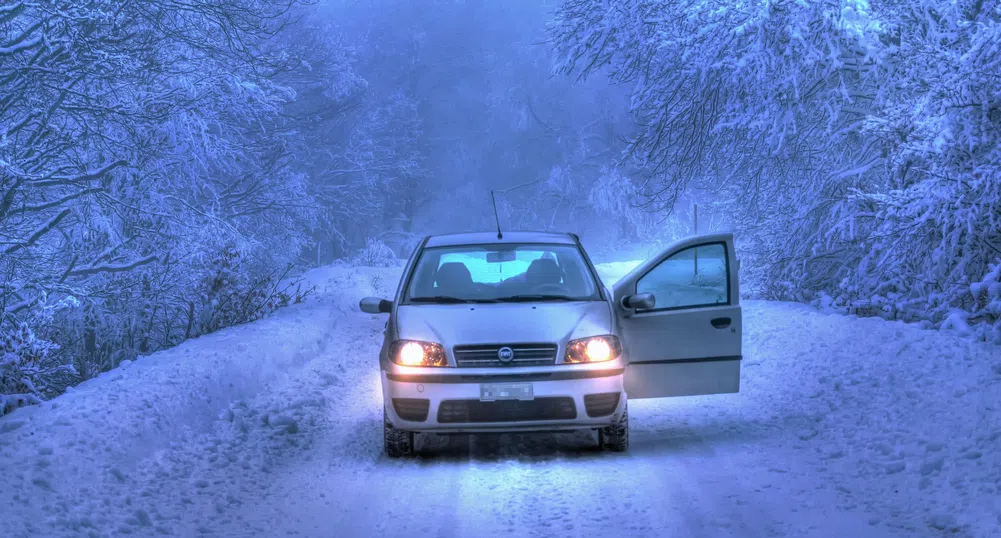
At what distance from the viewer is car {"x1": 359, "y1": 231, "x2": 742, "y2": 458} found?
7.03 meters

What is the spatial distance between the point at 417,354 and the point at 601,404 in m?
1.36

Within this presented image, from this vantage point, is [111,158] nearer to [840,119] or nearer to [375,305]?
[375,305]

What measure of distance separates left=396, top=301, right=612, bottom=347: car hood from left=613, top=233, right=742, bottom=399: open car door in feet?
1.58

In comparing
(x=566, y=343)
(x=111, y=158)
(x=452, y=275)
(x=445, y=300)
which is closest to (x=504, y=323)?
(x=566, y=343)

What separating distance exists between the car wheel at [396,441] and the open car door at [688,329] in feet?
5.87

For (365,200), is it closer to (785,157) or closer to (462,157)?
(462,157)

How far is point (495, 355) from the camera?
7.08 meters

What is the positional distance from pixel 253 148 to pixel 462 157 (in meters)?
26.8

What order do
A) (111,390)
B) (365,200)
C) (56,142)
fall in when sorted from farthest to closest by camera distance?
(365,200) < (56,142) < (111,390)

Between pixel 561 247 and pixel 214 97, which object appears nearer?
pixel 561 247

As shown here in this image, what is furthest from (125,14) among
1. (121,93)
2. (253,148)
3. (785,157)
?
(253,148)

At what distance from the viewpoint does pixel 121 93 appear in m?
12.4

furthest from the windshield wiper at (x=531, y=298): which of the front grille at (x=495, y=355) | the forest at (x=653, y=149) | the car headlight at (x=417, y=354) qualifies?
the forest at (x=653, y=149)

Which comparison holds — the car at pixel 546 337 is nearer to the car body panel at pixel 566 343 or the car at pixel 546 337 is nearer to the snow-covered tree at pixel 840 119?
the car body panel at pixel 566 343
